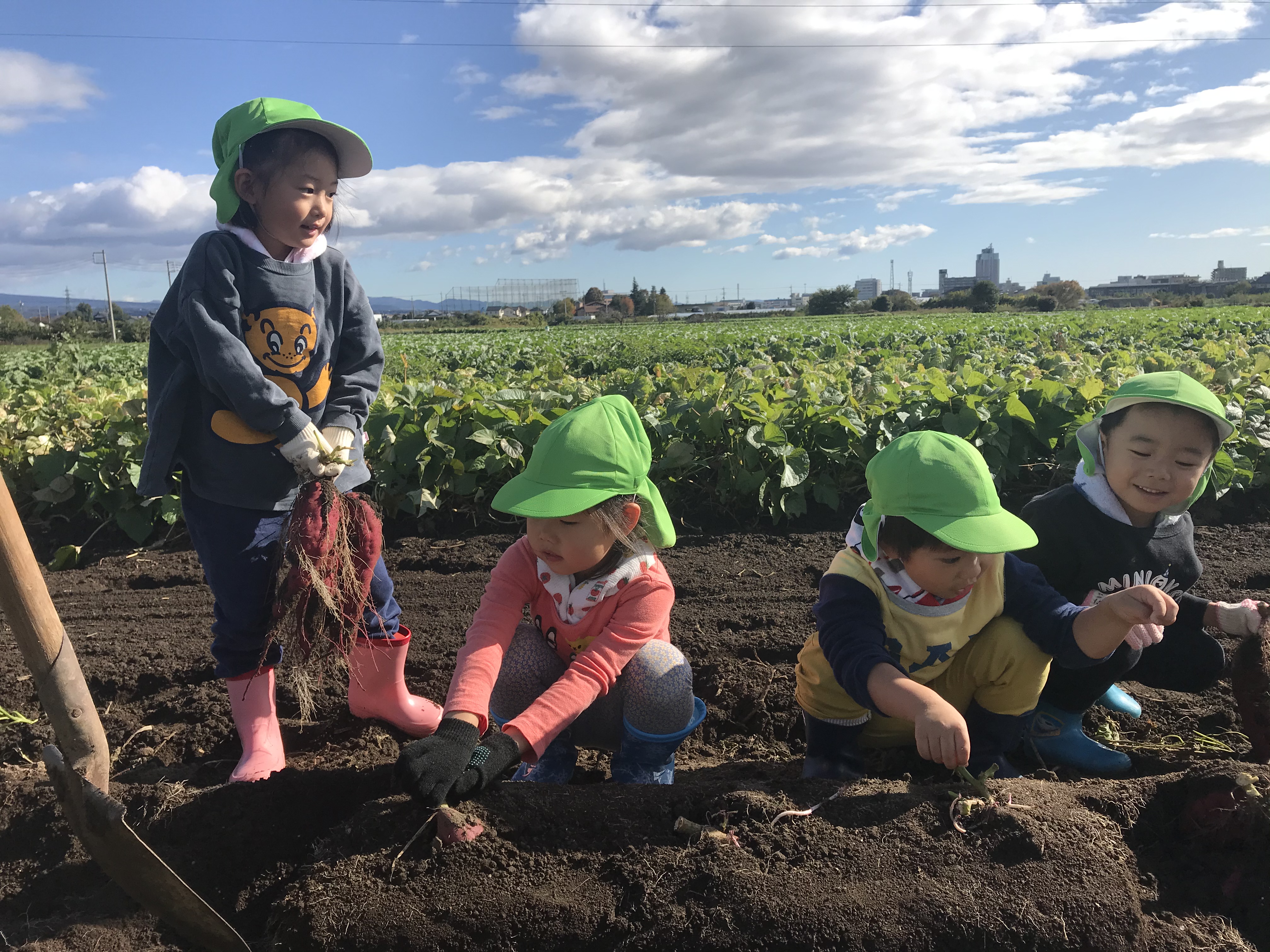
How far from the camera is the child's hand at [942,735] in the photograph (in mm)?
1675

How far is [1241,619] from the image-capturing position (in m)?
2.21

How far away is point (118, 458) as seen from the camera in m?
5.00

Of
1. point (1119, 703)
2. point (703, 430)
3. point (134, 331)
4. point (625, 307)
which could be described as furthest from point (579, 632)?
point (625, 307)

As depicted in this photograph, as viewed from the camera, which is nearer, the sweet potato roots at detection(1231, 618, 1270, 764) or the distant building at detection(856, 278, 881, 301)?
the sweet potato roots at detection(1231, 618, 1270, 764)

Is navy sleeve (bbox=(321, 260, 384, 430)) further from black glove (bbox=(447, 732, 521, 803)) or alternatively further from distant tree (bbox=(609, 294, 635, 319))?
distant tree (bbox=(609, 294, 635, 319))

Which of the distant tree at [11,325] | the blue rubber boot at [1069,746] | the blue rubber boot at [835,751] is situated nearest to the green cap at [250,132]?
the blue rubber boot at [835,751]

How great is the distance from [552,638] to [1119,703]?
179 cm

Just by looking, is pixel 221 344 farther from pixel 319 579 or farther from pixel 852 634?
pixel 852 634

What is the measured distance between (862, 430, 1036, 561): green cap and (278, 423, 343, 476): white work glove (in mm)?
1385

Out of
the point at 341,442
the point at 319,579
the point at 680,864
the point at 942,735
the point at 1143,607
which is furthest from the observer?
the point at 341,442

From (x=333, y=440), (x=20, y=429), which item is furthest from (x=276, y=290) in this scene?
(x=20, y=429)

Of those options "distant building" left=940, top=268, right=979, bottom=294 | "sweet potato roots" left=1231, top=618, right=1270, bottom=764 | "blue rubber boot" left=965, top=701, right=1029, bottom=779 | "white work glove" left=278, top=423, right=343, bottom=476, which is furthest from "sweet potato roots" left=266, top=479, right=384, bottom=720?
"distant building" left=940, top=268, right=979, bottom=294

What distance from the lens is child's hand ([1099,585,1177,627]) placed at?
1.77 meters

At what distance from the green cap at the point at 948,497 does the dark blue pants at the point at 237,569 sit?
1399 millimetres
